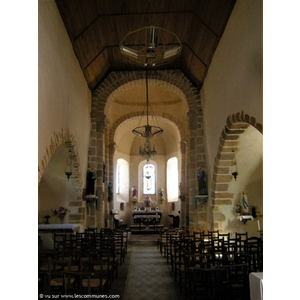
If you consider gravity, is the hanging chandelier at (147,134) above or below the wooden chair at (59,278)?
above

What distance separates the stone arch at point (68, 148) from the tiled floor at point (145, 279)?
9.32ft

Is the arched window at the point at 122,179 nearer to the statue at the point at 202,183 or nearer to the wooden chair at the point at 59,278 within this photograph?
the statue at the point at 202,183

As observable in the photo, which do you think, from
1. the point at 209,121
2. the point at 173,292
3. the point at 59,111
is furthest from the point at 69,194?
the point at 173,292

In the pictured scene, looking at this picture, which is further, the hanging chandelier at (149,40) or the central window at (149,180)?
the central window at (149,180)

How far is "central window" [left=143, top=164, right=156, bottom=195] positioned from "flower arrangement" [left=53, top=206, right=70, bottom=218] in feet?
35.7

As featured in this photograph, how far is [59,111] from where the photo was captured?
848 centimetres

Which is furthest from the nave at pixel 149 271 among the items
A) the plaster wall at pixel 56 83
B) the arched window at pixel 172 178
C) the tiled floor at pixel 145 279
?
the arched window at pixel 172 178

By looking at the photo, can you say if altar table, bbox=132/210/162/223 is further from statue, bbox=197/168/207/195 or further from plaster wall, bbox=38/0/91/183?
plaster wall, bbox=38/0/91/183

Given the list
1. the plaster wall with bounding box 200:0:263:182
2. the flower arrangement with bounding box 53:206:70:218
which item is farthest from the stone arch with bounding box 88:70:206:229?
the flower arrangement with bounding box 53:206:70:218

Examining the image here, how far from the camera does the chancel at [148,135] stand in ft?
22.3

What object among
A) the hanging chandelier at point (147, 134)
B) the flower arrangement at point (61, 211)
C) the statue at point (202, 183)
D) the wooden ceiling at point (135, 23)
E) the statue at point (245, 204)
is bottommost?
the flower arrangement at point (61, 211)

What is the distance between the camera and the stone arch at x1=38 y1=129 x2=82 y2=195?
7.17 metres

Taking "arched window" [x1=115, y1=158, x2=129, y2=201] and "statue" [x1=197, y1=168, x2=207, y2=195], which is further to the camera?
"arched window" [x1=115, y1=158, x2=129, y2=201]
